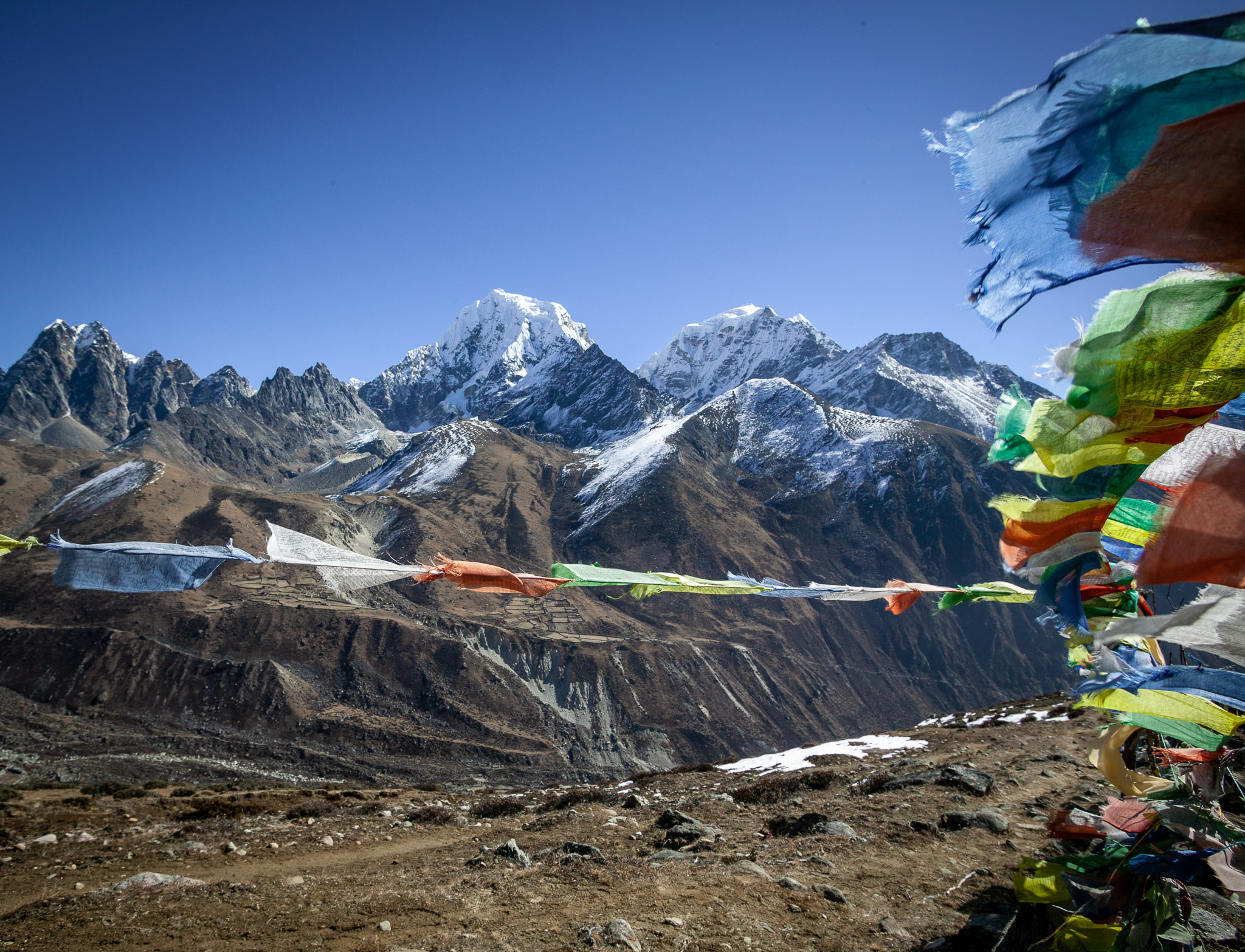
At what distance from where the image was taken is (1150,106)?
146cm

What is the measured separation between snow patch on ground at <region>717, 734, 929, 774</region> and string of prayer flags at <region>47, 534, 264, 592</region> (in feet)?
41.0

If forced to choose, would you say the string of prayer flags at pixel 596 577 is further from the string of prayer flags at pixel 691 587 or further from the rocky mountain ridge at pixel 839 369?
the rocky mountain ridge at pixel 839 369

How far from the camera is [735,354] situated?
176125mm

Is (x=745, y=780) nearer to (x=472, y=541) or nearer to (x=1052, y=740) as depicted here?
(x=1052, y=740)

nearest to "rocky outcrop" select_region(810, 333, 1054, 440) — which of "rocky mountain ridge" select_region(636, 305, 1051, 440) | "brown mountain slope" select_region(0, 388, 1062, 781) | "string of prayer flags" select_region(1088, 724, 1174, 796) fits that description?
"rocky mountain ridge" select_region(636, 305, 1051, 440)

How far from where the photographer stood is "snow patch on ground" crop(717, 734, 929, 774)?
46.9 ft

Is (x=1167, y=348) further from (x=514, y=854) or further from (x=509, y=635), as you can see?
(x=509, y=635)

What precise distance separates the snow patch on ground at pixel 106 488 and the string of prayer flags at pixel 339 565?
5727 centimetres

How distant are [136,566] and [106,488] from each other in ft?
204

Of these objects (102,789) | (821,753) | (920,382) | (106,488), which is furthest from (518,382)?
(821,753)

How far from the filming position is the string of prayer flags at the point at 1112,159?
Result: 4.67 ft

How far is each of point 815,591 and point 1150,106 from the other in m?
3.29

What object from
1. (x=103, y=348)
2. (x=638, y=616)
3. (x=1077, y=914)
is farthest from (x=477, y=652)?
(x=103, y=348)

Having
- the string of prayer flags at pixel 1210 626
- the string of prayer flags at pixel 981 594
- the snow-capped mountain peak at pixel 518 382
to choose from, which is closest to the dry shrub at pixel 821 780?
the string of prayer flags at pixel 981 594
